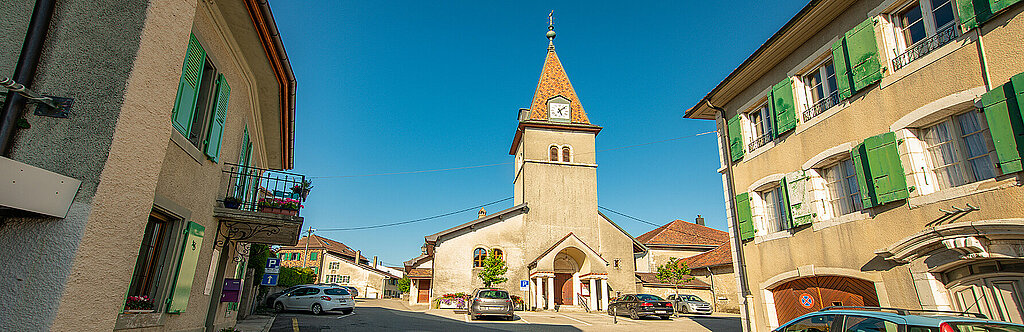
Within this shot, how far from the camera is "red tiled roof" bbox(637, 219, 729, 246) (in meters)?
42.9

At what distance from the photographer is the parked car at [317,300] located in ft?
73.5

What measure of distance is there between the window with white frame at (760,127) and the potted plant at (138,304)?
1331cm

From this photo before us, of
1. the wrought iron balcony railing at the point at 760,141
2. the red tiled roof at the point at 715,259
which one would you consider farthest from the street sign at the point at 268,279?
the red tiled roof at the point at 715,259

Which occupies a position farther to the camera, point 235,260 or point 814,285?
point 235,260

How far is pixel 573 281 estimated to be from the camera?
102 feet

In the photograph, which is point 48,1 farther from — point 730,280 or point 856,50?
point 730,280

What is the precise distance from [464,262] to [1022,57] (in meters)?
27.1

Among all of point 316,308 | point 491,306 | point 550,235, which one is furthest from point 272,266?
point 550,235

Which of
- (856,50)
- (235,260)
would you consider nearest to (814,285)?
(856,50)

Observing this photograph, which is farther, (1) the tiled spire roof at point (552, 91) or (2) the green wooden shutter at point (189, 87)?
(1) the tiled spire roof at point (552, 91)

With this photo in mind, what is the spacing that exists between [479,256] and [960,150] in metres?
26.0

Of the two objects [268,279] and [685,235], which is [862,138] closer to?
[268,279]

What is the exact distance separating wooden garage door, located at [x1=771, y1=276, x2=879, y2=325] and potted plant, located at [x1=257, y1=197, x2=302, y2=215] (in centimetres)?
1116

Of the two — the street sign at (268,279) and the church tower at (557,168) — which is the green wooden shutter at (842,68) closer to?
the street sign at (268,279)
